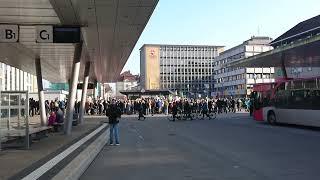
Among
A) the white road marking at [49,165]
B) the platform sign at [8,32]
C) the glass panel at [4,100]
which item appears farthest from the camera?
the platform sign at [8,32]

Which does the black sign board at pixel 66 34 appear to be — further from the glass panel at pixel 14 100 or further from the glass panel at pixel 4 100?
the glass panel at pixel 4 100

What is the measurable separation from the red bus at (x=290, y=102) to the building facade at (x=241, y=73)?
68.0m

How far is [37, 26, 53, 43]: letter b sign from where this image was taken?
63.7 feet

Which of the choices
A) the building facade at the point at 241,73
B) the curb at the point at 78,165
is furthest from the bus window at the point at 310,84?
the building facade at the point at 241,73

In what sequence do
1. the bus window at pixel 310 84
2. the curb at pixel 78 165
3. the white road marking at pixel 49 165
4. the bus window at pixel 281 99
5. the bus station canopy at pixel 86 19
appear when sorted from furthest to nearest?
the bus window at pixel 281 99
the bus window at pixel 310 84
the bus station canopy at pixel 86 19
the curb at pixel 78 165
the white road marking at pixel 49 165

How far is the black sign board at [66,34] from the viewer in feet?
64.0

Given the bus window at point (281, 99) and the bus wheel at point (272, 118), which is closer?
the bus window at point (281, 99)

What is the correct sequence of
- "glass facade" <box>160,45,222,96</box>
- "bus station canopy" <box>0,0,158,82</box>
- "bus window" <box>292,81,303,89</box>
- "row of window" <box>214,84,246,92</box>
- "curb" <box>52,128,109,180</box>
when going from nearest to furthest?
1. "curb" <box>52,128,109,180</box>
2. "bus station canopy" <box>0,0,158,82</box>
3. "bus window" <box>292,81,303,89</box>
4. "row of window" <box>214,84,246,92</box>
5. "glass facade" <box>160,45,222,96</box>

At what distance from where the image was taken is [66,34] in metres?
19.6

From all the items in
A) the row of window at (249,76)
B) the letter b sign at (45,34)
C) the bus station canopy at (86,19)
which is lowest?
the letter b sign at (45,34)

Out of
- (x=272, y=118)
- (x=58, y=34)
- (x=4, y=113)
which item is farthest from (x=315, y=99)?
(x=4, y=113)

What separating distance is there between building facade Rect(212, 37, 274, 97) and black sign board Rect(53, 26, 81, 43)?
86.1 meters

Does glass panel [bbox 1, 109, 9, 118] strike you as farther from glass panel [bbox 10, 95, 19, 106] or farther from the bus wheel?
the bus wheel

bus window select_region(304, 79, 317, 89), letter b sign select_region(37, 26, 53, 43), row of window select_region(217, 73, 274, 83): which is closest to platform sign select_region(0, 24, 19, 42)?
letter b sign select_region(37, 26, 53, 43)
